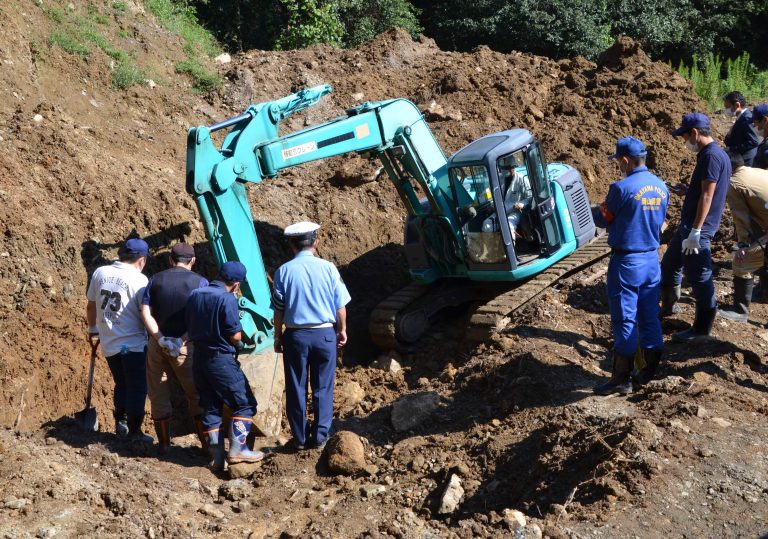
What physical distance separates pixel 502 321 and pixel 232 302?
3.80 metres

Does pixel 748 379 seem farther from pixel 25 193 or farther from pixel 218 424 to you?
pixel 25 193

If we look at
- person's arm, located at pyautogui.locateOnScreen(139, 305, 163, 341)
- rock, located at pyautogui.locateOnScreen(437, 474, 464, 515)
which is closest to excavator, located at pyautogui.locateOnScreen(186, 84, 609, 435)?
person's arm, located at pyautogui.locateOnScreen(139, 305, 163, 341)

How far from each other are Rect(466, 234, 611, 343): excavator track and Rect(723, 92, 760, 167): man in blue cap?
6.29 feet

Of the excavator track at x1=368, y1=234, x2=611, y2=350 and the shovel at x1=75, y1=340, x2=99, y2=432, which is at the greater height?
the shovel at x1=75, y1=340, x2=99, y2=432

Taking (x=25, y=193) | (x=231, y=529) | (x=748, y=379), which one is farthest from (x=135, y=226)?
(x=748, y=379)

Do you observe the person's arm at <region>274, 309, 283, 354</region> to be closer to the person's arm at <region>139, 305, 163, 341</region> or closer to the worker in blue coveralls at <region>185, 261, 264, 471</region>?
the worker in blue coveralls at <region>185, 261, 264, 471</region>

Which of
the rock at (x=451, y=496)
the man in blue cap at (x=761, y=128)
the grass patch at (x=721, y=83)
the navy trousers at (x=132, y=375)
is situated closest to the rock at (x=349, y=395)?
the navy trousers at (x=132, y=375)

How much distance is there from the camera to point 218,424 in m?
7.52

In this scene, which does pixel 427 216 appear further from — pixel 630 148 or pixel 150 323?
pixel 150 323

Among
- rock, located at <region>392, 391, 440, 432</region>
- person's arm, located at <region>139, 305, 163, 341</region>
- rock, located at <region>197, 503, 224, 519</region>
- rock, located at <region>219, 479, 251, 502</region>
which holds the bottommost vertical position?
rock, located at <region>392, 391, 440, 432</region>

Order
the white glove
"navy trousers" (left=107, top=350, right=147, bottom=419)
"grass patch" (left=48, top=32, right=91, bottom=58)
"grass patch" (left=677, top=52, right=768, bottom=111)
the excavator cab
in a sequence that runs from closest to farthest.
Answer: "navy trousers" (left=107, top=350, right=147, bottom=419)
the white glove
the excavator cab
"grass patch" (left=48, top=32, right=91, bottom=58)
"grass patch" (left=677, top=52, right=768, bottom=111)

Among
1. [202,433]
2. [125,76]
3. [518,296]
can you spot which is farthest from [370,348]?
[125,76]

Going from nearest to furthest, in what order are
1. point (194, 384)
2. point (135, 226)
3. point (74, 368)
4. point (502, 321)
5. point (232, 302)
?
point (232, 302)
point (194, 384)
point (74, 368)
point (502, 321)
point (135, 226)

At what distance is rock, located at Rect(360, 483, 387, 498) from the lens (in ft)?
22.9
